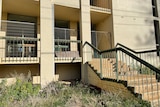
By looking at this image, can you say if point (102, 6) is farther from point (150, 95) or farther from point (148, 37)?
point (150, 95)

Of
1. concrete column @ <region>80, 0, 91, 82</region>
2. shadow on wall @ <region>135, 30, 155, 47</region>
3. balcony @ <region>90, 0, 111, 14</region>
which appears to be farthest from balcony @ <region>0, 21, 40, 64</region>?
shadow on wall @ <region>135, 30, 155, 47</region>

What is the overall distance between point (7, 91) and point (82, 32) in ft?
15.5

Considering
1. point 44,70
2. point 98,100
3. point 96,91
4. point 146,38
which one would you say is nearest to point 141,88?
point 98,100

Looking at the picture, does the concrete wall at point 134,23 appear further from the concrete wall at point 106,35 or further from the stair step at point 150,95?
the stair step at point 150,95

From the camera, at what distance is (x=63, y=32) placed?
10.5m

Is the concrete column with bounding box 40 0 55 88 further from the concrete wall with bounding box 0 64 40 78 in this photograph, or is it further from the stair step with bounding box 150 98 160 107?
the stair step with bounding box 150 98 160 107

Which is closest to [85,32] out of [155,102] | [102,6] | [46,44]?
[46,44]

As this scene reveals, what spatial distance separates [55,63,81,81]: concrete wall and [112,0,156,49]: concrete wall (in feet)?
10.2

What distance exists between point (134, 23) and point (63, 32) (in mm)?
4880

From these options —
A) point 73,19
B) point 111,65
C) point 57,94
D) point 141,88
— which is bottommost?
point 57,94

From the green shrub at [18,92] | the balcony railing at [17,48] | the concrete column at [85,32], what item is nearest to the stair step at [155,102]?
the concrete column at [85,32]

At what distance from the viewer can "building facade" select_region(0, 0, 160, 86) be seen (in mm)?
7637

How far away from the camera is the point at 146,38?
423 inches

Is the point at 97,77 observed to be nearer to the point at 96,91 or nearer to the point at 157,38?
the point at 96,91
